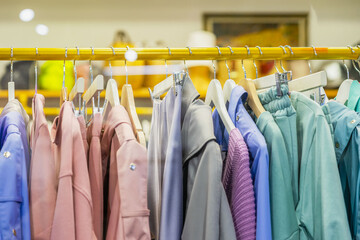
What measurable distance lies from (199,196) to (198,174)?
4 centimetres

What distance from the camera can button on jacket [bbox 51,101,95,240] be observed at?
2.97 feet

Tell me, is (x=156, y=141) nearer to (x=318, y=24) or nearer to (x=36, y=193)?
(x=36, y=193)

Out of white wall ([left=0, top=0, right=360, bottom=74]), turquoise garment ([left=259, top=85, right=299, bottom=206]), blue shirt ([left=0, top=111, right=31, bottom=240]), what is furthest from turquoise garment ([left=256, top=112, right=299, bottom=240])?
white wall ([left=0, top=0, right=360, bottom=74])

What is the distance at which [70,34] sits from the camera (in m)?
2.43

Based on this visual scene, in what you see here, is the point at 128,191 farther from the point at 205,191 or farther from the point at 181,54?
the point at 181,54

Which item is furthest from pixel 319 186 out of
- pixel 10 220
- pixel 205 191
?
pixel 10 220

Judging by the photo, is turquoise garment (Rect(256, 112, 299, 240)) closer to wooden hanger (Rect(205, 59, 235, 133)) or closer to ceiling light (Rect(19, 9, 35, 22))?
wooden hanger (Rect(205, 59, 235, 133))

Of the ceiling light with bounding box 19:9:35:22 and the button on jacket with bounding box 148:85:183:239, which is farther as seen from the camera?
the ceiling light with bounding box 19:9:35:22

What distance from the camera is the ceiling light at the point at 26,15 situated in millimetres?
2414

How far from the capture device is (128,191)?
0.91 m

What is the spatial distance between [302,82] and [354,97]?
12cm

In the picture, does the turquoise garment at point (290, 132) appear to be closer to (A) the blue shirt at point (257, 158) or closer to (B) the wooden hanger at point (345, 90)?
(A) the blue shirt at point (257, 158)

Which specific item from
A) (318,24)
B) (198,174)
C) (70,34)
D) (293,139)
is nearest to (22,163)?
(198,174)

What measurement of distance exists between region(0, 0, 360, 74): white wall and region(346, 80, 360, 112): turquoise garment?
1410 mm
